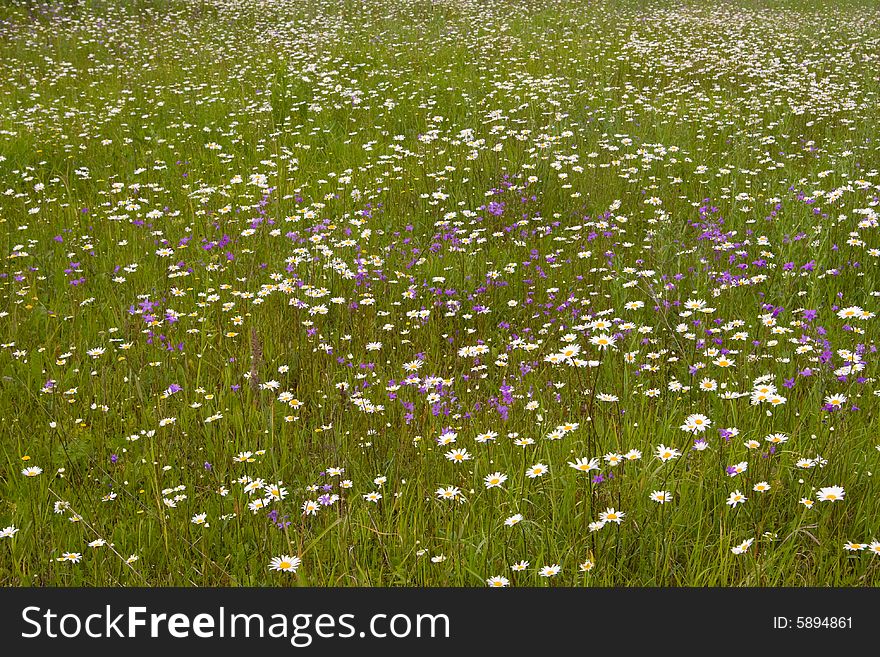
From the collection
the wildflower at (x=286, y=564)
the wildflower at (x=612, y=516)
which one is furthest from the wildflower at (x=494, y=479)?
the wildflower at (x=286, y=564)

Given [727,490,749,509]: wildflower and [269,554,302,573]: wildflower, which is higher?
[727,490,749,509]: wildflower

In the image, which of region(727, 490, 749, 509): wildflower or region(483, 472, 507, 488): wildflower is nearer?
region(727, 490, 749, 509): wildflower

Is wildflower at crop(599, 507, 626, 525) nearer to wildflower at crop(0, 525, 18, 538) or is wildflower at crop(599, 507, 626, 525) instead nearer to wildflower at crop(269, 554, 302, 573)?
wildflower at crop(269, 554, 302, 573)

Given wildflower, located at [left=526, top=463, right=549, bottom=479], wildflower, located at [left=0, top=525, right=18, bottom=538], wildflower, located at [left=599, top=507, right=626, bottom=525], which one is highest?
wildflower, located at [left=599, top=507, right=626, bottom=525]

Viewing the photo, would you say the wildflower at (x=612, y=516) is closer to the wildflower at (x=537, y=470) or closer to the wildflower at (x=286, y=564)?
the wildflower at (x=537, y=470)

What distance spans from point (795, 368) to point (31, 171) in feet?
22.8

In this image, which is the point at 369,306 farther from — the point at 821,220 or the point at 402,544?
the point at 821,220

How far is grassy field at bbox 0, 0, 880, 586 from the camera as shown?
252cm

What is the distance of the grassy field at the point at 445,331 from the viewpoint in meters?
2.52

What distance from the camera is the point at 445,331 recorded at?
4.28m

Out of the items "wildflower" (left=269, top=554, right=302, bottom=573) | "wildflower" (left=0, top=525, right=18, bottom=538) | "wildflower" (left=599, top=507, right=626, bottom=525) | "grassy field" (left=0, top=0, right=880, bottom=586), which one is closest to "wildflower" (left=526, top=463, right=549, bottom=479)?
"grassy field" (left=0, top=0, right=880, bottom=586)

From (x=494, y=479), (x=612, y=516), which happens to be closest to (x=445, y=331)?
(x=494, y=479)

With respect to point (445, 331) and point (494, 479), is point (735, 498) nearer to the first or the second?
point (494, 479)

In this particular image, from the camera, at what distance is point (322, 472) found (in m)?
2.87
